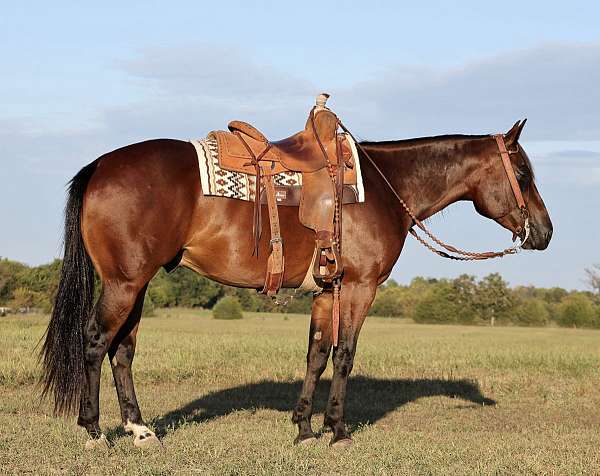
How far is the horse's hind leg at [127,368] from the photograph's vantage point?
6.61 m

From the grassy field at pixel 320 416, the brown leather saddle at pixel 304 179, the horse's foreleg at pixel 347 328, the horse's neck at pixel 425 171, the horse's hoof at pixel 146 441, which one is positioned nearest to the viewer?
the grassy field at pixel 320 416

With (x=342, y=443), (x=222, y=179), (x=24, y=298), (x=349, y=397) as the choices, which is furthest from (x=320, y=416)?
(x=24, y=298)

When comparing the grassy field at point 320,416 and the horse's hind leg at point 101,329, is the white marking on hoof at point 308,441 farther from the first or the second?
the horse's hind leg at point 101,329

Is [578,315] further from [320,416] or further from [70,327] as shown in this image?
[70,327]

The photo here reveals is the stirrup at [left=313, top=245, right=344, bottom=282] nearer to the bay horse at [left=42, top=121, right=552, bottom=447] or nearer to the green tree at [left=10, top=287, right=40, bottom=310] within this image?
the bay horse at [left=42, top=121, right=552, bottom=447]

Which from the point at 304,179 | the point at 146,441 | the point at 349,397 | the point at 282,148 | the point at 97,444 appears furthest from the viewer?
the point at 349,397

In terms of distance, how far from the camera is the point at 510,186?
296 inches

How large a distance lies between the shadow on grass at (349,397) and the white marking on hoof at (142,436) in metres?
0.82

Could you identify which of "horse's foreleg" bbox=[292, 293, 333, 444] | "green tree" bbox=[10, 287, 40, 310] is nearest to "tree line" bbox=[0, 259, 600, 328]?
"green tree" bbox=[10, 287, 40, 310]

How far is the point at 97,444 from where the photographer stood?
6.07 m

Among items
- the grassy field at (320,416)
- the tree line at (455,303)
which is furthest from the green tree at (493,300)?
the grassy field at (320,416)

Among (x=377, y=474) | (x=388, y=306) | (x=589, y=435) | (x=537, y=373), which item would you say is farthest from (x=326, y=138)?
(x=388, y=306)

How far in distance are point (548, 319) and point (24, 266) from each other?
129 ft

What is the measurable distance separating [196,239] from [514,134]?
336 cm
